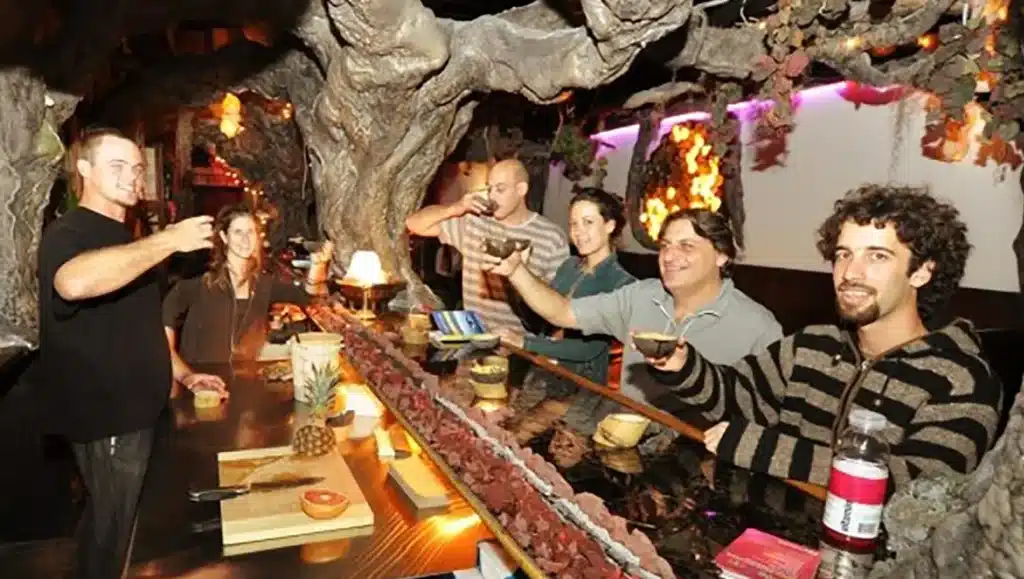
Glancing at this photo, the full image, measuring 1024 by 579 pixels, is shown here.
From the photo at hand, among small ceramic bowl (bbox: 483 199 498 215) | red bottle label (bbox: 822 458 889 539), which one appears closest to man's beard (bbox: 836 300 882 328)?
red bottle label (bbox: 822 458 889 539)

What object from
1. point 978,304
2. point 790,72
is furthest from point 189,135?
point 978,304

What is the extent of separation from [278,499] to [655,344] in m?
1.04

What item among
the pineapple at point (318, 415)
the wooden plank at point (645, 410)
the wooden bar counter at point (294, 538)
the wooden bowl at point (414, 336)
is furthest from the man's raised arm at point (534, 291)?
the wooden bar counter at point (294, 538)

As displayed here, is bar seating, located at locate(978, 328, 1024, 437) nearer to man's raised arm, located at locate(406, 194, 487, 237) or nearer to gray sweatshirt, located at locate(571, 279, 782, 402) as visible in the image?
gray sweatshirt, located at locate(571, 279, 782, 402)

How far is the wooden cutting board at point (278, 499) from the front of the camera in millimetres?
1452

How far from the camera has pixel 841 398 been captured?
2.08 m

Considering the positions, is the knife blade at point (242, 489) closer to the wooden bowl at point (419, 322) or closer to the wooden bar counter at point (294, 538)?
the wooden bar counter at point (294, 538)

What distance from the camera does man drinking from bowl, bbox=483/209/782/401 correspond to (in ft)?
9.52

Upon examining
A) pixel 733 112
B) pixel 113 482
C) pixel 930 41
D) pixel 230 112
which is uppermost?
pixel 930 41

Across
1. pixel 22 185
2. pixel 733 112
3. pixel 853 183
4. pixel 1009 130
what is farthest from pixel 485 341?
pixel 733 112

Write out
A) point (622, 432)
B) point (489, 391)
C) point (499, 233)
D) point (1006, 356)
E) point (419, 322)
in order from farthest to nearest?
point (499, 233)
point (1006, 356)
point (419, 322)
point (489, 391)
point (622, 432)

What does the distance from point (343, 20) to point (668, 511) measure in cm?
344

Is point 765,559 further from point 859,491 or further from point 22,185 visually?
point 22,185

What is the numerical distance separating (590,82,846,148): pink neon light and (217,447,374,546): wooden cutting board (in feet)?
15.6
